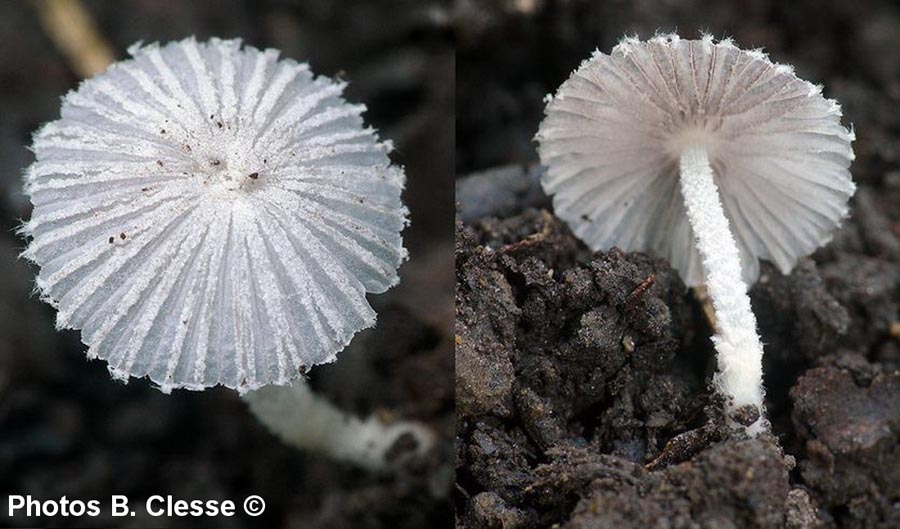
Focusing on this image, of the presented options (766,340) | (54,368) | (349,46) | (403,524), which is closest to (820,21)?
(766,340)

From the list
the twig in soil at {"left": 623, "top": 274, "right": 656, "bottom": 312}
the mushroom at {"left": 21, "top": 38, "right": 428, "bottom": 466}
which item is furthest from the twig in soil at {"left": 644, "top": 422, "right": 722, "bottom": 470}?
the mushroom at {"left": 21, "top": 38, "right": 428, "bottom": 466}

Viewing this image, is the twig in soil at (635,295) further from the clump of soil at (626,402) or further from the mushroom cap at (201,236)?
the mushroom cap at (201,236)

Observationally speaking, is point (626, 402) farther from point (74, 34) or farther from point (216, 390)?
point (74, 34)

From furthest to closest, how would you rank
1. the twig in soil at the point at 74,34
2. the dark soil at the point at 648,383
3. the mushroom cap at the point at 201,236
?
the twig in soil at the point at 74,34 → the mushroom cap at the point at 201,236 → the dark soil at the point at 648,383

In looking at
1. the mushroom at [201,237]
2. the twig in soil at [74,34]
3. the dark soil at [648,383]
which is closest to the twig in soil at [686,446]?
the dark soil at [648,383]

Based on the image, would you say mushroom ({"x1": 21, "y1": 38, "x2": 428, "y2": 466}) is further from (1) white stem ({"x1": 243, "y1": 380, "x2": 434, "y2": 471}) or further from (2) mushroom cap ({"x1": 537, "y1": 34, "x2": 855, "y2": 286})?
(1) white stem ({"x1": 243, "y1": 380, "x2": 434, "y2": 471})

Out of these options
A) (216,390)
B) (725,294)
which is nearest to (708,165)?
(725,294)

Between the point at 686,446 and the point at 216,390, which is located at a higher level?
the point at 216,390
